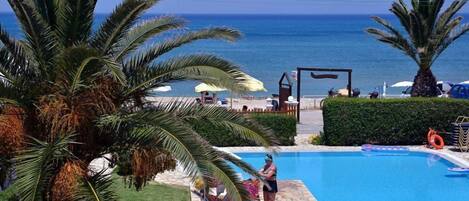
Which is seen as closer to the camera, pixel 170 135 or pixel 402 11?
pixel 170 135

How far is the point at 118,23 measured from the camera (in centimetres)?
926

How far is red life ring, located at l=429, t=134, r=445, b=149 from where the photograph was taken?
21875 mm

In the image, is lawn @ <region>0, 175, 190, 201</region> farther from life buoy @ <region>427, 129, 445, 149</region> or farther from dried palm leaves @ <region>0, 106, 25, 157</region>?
life buoy @ <region>427, 129, 445, 149</region>

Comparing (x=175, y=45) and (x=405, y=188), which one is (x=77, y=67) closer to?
(x=175, y=45)

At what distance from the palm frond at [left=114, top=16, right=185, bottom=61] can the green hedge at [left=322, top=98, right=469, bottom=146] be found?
13098 mm

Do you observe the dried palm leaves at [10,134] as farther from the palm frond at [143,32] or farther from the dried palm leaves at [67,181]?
the palm frond at [143,32]

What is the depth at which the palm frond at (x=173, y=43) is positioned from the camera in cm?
925

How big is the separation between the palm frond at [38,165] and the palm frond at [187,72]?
127 cm

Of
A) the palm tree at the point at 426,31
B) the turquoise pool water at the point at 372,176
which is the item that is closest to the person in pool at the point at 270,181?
the turquoise pool water at the point at 372,176

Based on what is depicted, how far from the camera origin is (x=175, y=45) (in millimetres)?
9609

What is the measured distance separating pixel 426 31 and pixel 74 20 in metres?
18.4

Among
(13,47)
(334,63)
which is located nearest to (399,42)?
(13,47)

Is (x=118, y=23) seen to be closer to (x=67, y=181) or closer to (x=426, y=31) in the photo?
(x=67, y=181)

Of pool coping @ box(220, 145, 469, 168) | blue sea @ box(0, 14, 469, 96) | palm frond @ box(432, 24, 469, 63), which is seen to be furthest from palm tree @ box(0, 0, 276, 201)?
blue sea @ box(0, 14, 469, 96)
